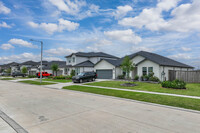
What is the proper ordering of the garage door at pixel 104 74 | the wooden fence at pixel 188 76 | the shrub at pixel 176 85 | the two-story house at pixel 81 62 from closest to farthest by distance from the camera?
the shrub at pixel 176 85 → the wooden fence at pixel 188 76 → the garage door at pixel 104 74 → the two-story house at pixel 81 62

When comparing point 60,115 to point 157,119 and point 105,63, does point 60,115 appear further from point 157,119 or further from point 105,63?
point 105,63

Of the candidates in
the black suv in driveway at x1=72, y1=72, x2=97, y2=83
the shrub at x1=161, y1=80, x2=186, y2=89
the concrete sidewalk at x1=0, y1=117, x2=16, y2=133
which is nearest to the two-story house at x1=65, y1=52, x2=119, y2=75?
the black suv in driveway at x1=72, y1=72, x2=97, y2=83

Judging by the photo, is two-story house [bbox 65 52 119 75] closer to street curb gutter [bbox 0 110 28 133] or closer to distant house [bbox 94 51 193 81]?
distant house [bbox 94 51 193 81]

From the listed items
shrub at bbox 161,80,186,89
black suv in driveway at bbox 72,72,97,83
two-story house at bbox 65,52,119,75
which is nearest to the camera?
shrub at bbox 161,80,186,89

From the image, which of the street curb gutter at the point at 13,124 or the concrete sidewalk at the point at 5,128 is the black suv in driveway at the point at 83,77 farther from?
the concrete sidewalk at the point at 5,128

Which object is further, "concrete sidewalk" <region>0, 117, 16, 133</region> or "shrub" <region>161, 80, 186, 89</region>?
"shrub" <region>161, 80, 186, 89</region>

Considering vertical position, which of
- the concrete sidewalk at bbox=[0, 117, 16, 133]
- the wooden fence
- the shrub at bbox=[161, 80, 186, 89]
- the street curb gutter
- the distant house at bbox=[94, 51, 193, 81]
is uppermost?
the distant house at bbox=[94, 51, 193, 81]

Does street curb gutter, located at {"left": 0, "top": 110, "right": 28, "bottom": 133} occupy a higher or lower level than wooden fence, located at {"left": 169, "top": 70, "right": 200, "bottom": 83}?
lower

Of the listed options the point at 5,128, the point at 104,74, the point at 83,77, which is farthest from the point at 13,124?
the point at 104,74

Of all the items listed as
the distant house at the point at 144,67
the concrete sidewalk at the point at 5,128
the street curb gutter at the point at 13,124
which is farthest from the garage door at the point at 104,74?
the concrete sidewalk at the point at 5,128

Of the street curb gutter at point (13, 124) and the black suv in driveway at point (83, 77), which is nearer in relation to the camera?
the street curb gutter at point (13, 124)

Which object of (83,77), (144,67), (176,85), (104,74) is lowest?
(176,85)

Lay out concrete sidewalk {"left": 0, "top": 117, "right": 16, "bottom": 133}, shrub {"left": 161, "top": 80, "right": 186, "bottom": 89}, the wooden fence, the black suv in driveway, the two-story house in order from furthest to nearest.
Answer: the two-story house
the black suv in driveway
the wooden fence
shrub {"left": 161, "top": 80, "right": 186, "bottom": 89}
concrete sidewalk {"left": 0, "top": 117, "right": 16, "bottom": 133}

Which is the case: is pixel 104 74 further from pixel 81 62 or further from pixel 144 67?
pixel 81 62
